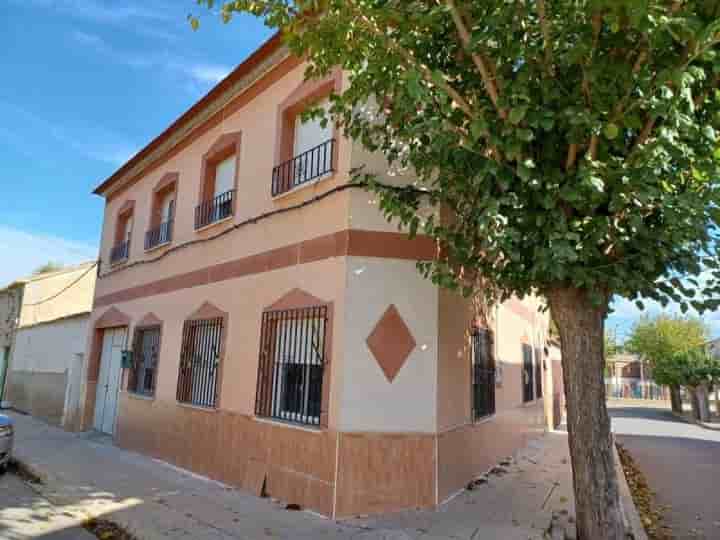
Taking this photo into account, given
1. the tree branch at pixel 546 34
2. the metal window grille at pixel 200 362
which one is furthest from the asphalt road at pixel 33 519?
the tree branch at pixel 546 34

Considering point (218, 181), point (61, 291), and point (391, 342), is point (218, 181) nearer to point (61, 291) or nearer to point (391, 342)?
point (391, 342)

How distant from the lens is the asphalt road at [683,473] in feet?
20.1

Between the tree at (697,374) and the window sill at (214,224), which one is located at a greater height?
the window sill at (214,224)

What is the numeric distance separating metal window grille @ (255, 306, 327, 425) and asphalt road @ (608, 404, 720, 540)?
4.50 metres

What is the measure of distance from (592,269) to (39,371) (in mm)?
17565

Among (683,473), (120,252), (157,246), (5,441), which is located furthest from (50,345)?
(683,473)

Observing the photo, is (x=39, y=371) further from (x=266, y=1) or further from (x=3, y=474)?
(x=266, y=1)

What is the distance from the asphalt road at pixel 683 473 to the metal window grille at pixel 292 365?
14.7 ft

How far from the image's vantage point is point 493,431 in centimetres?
797

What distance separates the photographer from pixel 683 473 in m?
9.42

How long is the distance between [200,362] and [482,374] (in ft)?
15.2

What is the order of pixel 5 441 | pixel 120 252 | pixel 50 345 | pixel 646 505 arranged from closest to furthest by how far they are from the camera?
1. pixel 646 505
2. pixel 5 441
3. pixel 120 252
4. pixel 50 345

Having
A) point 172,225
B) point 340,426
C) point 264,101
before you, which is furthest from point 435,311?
point 172,225

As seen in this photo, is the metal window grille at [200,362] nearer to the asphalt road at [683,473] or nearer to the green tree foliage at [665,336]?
the asphalt road at [683,473]
